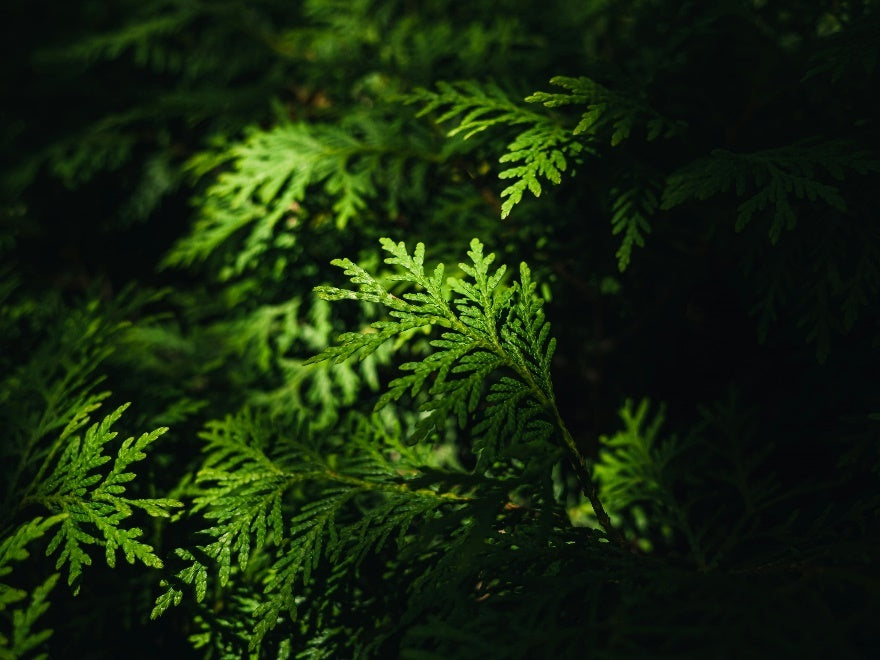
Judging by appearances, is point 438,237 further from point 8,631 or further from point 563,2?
point 8,631

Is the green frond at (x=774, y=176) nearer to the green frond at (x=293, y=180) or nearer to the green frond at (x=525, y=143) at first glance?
the green frond at (x=525, y=143)

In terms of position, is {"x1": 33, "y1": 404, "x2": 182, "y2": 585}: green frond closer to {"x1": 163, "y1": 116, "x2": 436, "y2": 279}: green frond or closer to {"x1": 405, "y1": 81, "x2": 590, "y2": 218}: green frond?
{"x1": 163, "y1": 116, "x2": 436, "y2": 279}: green frond

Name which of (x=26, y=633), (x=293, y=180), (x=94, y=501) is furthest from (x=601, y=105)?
(x=26, y=633)

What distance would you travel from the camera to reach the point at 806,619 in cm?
111

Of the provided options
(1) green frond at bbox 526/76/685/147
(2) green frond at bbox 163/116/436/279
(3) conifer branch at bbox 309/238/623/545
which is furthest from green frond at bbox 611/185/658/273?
(2) green frond at bbox 163/116/436/279

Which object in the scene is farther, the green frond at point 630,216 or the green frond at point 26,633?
the green frond at point 630,216

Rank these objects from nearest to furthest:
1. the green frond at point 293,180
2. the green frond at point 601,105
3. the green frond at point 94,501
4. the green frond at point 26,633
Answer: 1. the green frond at point 26,633
2. the green frond at point 94,501
3. the green frond at point 601,105
4. the green frond at point 293,180

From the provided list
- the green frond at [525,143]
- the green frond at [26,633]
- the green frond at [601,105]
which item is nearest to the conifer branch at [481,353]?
the green frond at [525,143]

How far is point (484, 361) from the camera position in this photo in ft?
5.29

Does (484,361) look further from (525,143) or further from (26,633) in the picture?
(26,633)

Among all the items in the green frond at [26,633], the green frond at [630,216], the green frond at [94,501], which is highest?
the green frond at [630,216]

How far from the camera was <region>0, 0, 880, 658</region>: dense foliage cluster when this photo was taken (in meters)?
1.45

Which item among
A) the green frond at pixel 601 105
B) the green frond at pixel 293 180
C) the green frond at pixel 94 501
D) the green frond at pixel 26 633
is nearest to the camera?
the green frond at pixel 26 633

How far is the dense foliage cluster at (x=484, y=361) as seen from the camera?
4.75 ft
